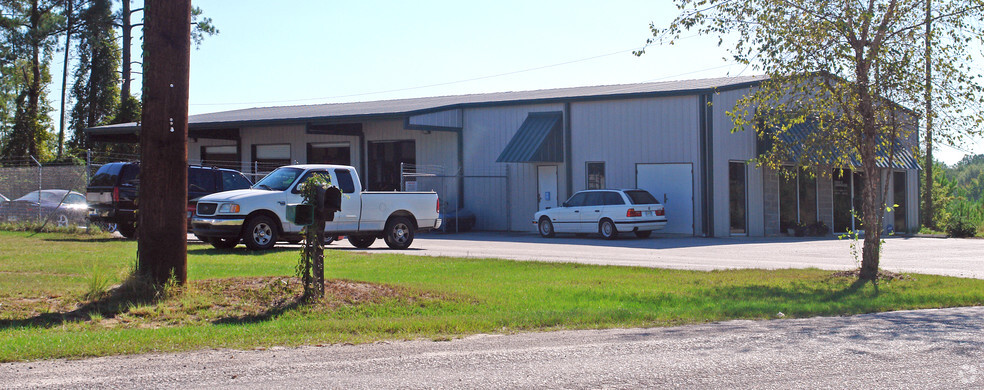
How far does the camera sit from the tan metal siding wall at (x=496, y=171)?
3112 cm

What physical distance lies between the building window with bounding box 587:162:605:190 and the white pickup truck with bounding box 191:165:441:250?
9.74 m

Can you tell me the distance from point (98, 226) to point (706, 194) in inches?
681

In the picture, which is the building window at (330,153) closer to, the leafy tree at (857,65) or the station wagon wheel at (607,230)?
the station wagon wheel at (607,230)

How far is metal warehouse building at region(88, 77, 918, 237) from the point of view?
27.5m

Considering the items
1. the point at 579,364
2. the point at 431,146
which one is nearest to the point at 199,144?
the point at 431,146

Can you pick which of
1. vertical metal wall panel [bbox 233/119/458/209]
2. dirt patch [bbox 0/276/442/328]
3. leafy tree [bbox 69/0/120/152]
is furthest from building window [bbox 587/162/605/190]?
leafy tree [bbox 69/0/120/152]

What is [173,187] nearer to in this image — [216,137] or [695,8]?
[695,8]

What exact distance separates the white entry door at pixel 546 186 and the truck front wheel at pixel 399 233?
35.3 ft

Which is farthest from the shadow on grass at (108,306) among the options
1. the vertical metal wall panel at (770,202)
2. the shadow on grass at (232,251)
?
the vertical metal wall panel at (770,202)

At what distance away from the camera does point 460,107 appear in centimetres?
3241

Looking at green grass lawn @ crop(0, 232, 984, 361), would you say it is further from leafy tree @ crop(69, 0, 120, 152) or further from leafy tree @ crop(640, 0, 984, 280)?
leafy tree @ crop(69, 0, 120, 152)

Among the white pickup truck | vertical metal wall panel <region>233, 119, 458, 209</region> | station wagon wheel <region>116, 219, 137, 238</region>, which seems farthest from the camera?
vertical metal wall panel <region>233, 119, 458, 209</region>

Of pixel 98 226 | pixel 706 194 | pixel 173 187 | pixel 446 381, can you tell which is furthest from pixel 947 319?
pixel 98 226

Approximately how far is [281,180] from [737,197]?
14.8m
